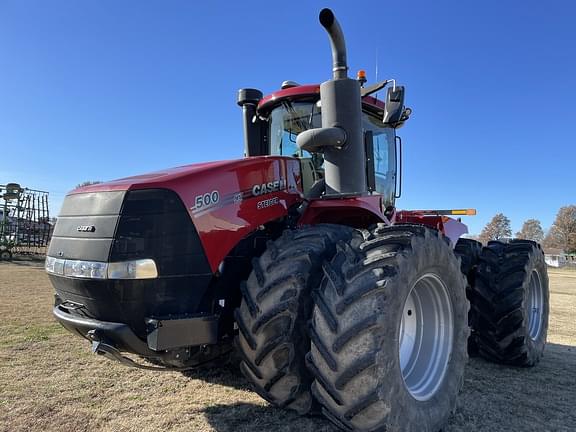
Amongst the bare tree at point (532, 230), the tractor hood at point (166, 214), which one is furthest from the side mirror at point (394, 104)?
the bare tree at point (532, 230)

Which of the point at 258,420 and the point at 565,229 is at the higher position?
the point at 258,420

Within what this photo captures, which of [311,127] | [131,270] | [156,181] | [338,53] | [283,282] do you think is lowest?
[283,282]

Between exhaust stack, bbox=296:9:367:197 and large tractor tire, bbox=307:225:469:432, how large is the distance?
0.63m

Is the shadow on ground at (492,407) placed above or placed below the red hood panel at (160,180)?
below

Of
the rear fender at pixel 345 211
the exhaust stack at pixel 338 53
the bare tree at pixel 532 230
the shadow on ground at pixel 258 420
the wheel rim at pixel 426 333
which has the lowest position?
the bare tree at pixel 532 230

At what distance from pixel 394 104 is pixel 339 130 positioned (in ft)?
1.69

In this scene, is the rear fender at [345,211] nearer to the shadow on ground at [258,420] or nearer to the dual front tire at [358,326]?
the dual front tire at [358,326]

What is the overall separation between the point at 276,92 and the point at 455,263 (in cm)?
228

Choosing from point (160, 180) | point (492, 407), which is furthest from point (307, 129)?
point (492, 407)

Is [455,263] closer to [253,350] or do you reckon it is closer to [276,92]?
[253,350]

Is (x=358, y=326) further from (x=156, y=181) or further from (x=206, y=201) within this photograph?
(x=156, y=181)

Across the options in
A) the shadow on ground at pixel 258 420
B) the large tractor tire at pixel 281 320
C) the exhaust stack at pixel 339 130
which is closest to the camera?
the large tractor tire at pixel 281 320

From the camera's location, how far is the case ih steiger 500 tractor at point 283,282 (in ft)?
8.23

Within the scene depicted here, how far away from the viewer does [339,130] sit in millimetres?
3404
